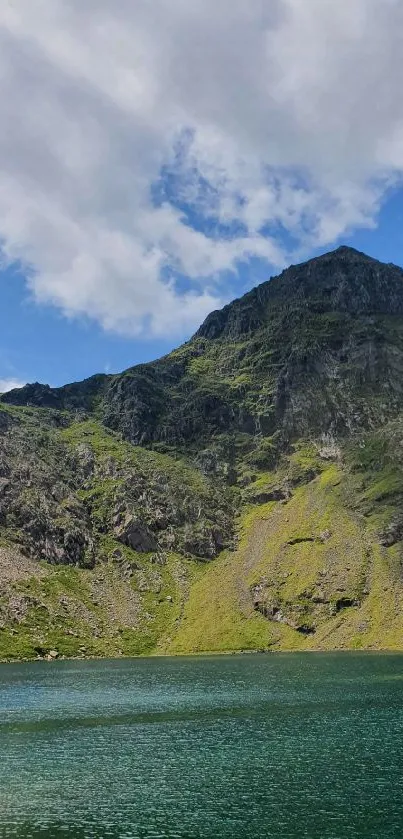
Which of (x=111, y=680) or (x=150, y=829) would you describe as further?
(x=111, y=680)

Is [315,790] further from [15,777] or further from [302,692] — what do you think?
[302,692]

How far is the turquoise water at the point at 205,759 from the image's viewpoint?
50.3 meters

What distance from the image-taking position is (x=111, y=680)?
484 feet

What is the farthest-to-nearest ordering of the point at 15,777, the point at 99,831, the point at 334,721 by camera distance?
the point at 334,721 → the point at 15,777 → the point at 99,831

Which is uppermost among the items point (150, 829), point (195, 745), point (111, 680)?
point (150, 829)

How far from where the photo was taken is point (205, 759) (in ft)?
233

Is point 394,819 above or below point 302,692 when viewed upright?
above

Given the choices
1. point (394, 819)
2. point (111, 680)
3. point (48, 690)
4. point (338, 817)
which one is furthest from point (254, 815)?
point (111, 680)

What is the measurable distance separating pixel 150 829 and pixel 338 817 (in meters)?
13.5

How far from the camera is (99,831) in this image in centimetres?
4884

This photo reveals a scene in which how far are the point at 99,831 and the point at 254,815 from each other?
37.2 feet

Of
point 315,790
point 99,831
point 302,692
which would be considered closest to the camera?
point 99,831

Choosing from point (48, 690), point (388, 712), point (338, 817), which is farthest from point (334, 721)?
point (48, 690)

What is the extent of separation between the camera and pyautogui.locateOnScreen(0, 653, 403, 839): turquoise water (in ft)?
165
